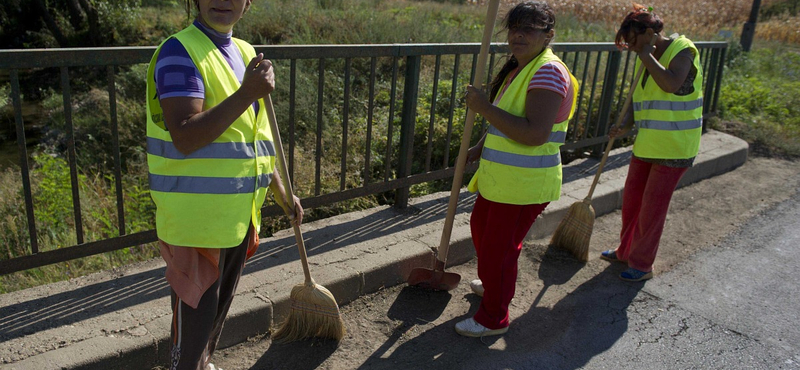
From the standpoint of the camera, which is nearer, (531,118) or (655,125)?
(531,118)

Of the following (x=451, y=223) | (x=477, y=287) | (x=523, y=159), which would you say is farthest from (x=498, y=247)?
(x=477, y=287)

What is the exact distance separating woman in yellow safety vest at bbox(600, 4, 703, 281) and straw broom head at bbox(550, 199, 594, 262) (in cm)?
26

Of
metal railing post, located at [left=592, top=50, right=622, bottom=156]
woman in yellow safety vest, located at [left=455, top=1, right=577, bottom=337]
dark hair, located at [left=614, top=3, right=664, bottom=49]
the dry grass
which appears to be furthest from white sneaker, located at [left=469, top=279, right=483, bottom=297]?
the dry grass

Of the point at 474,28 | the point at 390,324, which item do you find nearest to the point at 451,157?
the point at 390,324

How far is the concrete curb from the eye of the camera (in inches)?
107

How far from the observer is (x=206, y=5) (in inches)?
84.1

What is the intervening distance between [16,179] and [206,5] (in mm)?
5282

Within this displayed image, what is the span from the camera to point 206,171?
216cm

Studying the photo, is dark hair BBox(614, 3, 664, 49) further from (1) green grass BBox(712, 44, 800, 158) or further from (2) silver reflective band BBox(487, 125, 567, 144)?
(1) green grass BBox(712, 44, 800, 158)

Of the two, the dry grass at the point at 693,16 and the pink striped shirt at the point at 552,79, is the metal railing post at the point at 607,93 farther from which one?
the dry grass at the point at 693,16

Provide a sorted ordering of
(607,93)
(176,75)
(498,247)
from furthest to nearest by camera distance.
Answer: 1. (607,93)
2. (498,247)
3. (176,75)

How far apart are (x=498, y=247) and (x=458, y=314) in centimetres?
63

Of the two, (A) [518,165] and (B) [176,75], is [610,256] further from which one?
(B) [176,75]

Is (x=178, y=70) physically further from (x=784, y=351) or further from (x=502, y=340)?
(x=784, y=351)
